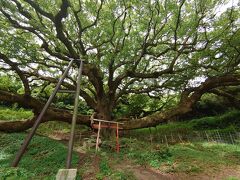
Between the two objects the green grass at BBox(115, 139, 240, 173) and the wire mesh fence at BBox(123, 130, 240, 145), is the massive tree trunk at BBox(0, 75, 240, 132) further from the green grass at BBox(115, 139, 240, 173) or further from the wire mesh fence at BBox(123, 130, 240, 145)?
the green grass at BBox(115, 139, 240, 173)

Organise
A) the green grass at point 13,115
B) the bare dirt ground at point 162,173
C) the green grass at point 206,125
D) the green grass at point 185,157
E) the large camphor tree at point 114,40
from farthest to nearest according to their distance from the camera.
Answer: the green grass at point 13,115
the green grass at point 206,125
the large camphor tree at point 114,40
the green grass at point 185,157
the bare dirt ground at point 162,173

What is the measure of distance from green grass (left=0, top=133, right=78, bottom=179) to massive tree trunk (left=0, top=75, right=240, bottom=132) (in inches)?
40.0

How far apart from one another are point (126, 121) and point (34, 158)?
17.2 ft

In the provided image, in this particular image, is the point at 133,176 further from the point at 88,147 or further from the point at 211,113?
the point at 211,113

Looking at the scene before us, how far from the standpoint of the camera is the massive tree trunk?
30.0 ft

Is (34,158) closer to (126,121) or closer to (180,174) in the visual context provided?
(126,121)

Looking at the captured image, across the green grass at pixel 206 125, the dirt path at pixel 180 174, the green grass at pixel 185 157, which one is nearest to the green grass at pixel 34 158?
the dirt path at pixel 180 174

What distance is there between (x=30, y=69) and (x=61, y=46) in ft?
11.6

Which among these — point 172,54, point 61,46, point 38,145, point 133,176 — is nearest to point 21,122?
point 38,145

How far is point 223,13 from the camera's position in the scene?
30.6 feet

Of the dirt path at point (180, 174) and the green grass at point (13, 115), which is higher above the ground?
the green grass at point (13, 115)

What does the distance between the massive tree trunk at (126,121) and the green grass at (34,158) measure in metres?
1.02

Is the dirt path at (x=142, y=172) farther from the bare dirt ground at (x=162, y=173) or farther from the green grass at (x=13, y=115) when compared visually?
the green grass at (x=13, y=115)

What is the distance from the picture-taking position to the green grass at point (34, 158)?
5637 mm
